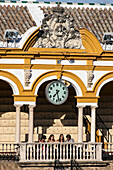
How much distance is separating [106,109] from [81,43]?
6.73m

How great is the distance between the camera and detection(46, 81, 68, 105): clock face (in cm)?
7106

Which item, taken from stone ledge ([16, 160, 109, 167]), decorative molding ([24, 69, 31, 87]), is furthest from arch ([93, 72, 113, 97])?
stone ledge ([16, 160, 109, 167])

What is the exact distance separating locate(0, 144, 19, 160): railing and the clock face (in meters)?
→ 4.03

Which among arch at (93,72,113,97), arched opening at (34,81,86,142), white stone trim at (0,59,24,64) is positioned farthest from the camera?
arched opening at (34,81,86,142)

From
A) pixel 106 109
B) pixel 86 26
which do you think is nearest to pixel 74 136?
pixel 106 109

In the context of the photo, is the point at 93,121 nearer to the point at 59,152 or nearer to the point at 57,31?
the point at 59,152

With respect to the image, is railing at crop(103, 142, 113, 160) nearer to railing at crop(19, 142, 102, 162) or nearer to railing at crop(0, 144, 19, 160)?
railing at crop(19, 142, 102, 162)

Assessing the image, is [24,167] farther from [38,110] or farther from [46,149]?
[38,110]

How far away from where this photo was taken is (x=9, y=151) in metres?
74.4

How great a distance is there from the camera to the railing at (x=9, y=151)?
70.8 meters

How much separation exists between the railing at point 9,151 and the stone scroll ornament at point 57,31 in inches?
287

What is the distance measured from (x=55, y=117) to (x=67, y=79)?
4.73 meters

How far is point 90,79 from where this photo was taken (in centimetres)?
7206

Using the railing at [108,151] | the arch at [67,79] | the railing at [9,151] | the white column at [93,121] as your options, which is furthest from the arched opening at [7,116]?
the railing at [108,151]
